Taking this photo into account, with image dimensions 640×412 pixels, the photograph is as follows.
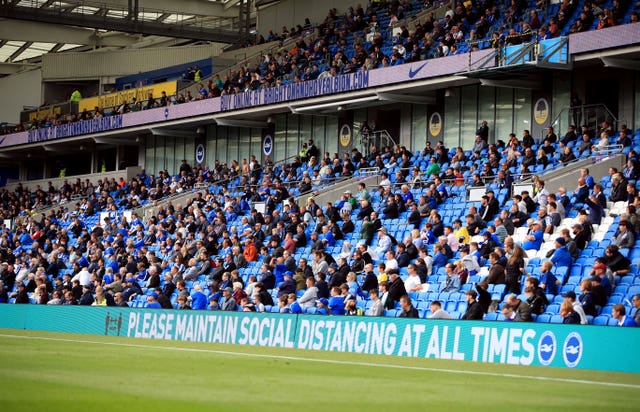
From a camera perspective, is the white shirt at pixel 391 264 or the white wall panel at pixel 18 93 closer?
the white shirt at pixel 391 264

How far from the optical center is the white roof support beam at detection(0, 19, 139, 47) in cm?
5200

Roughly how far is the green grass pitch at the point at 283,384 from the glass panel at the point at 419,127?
20.3 meters

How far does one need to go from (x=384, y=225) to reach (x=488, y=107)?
27.0 ft

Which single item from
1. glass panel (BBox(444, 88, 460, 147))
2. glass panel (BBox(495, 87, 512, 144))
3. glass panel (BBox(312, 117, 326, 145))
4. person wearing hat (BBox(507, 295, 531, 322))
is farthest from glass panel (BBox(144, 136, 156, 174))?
person wearing hat (BBox(507, 295, 531, 322))

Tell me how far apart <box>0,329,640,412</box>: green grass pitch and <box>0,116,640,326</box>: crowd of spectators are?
3.80 m

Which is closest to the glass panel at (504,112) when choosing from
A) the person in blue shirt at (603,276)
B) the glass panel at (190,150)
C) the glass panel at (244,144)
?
the glass panel at (244,144)

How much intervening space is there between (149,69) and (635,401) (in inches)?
1861

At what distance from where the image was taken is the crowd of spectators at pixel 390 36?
26.5 m

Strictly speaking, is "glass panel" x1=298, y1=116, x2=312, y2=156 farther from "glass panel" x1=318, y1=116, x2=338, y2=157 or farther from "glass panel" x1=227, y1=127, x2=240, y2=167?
"glass panel" x1=227, y1=127, x2=240, y2=167

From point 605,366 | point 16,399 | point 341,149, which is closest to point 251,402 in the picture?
point 16,399

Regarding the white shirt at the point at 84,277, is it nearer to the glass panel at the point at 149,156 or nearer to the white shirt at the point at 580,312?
the white shirt at the point at 580,312

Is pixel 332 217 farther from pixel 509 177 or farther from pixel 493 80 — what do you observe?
pixel 493 80

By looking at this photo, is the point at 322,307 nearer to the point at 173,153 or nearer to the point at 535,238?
the point at 535,238

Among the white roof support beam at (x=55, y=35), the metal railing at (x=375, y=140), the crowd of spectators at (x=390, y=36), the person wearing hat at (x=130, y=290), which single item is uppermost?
the white roof support beam at (x=55, y=35)
